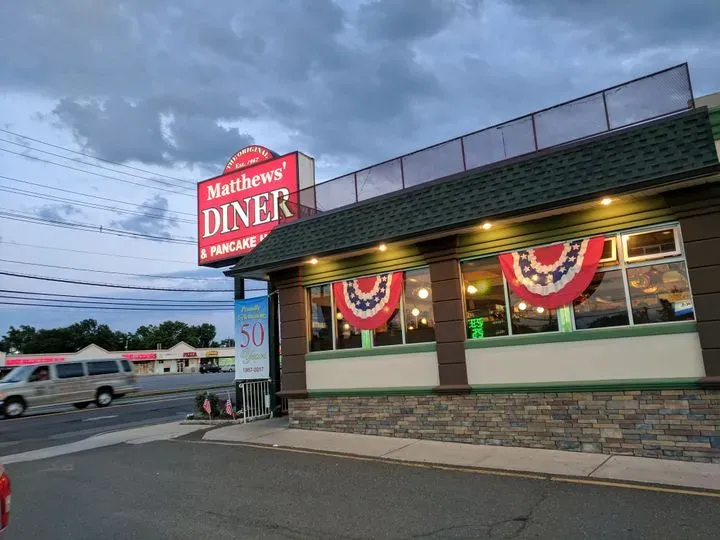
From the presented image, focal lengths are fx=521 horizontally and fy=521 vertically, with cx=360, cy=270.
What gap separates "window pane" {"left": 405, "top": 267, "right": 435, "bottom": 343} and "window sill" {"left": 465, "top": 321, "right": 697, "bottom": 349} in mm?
1016

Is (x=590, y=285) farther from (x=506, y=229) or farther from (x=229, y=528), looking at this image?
(x=229, y=528)

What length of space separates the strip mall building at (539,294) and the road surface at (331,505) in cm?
207

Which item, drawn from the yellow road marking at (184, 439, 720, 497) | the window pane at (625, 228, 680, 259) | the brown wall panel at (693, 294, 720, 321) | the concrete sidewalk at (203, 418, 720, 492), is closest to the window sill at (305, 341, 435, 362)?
the concrete sidewalk at (203, 418, 720, 492)

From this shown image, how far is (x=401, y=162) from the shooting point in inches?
456

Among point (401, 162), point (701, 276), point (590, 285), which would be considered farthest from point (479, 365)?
point (401, 162)

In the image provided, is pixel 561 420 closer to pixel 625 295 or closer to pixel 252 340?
pixel 625 295

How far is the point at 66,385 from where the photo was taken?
2188 centimetres

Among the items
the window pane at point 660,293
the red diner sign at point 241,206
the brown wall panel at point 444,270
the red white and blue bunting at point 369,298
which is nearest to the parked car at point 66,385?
the red diner sign at point 241,206

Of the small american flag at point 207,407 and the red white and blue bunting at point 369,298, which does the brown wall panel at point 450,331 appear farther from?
the small american flag at point 207,407

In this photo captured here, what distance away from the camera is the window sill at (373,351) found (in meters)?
10.7

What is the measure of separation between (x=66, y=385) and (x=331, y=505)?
19558 millimetres

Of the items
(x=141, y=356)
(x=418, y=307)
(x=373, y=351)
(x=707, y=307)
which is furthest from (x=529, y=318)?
(x=141, y=356)

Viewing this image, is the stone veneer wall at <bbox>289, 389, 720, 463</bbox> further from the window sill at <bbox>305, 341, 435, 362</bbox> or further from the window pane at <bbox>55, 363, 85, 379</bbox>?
the window pane at <bbox>55, 363, 85, 379</bbox>

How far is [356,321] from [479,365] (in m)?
3.08
